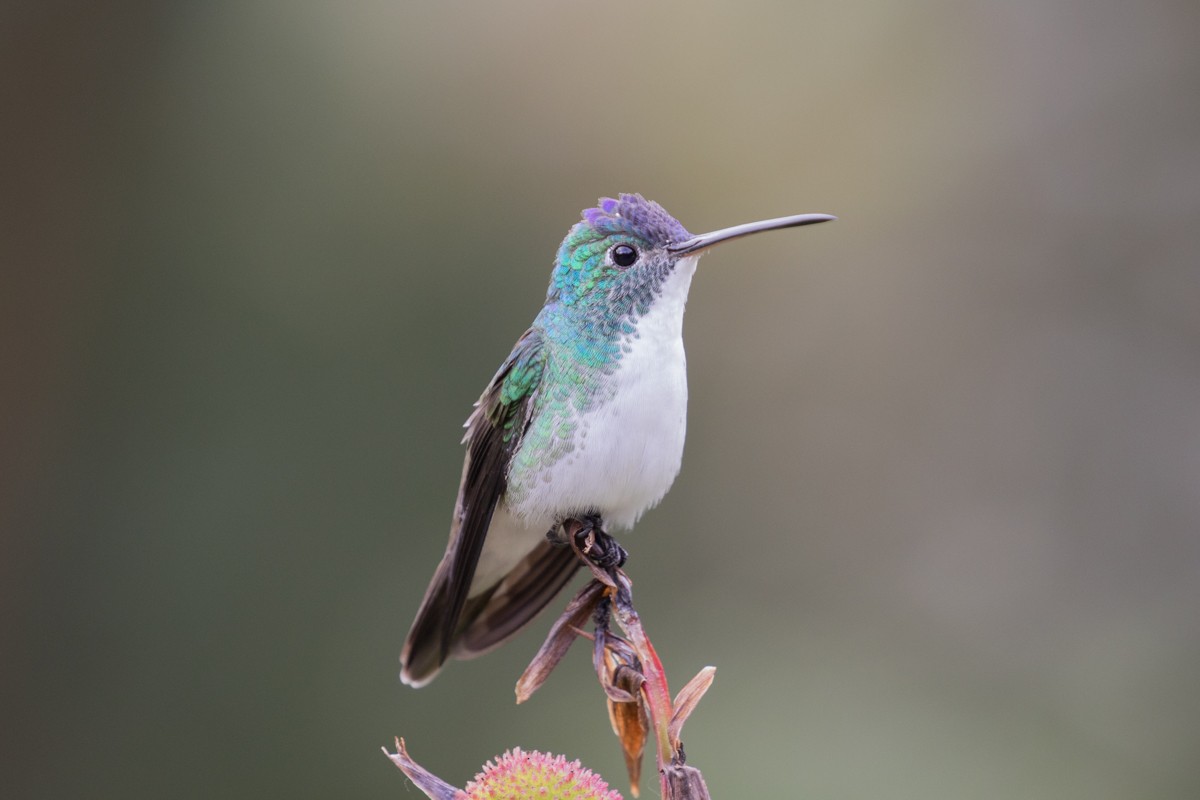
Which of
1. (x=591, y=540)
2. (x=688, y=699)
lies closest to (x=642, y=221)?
(x=591, y=540)

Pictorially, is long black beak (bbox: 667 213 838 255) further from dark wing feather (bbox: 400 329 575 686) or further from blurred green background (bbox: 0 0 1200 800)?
blurred green background (bbox: 0 0 1200 800)

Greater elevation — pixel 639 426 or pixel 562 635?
pixel 639 426

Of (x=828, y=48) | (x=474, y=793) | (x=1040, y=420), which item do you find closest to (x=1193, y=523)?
(x=1040, y=420)

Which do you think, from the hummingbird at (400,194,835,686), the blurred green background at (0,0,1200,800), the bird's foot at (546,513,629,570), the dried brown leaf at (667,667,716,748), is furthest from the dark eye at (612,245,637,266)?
the blurred green background at (0,0,1200,800)

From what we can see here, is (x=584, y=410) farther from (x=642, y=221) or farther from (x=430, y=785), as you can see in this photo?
(x=430, y=785)

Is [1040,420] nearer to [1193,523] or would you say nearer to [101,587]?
[1193,523]

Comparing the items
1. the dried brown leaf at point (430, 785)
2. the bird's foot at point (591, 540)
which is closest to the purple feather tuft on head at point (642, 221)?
the bird's foot at point (591, 540)

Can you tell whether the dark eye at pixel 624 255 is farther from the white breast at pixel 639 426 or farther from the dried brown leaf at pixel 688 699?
the dried brown leaf at pixel 688 699
